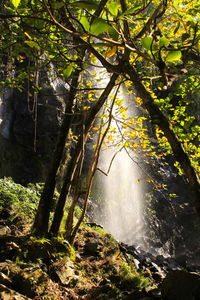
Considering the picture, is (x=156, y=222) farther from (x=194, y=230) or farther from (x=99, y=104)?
(x=99, y=104)

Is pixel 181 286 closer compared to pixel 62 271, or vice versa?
pixel 181 286

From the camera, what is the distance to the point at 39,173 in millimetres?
11398

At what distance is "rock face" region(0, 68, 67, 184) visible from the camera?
11172mm

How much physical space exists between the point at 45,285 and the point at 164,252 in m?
9.70

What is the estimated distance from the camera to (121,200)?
13805 millimetres

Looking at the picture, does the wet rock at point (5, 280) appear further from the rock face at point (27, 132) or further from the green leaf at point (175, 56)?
the rock face at point (27, 132)

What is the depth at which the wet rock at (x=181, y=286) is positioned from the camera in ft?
10.0

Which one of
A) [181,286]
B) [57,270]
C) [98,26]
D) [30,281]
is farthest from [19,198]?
[98,26]

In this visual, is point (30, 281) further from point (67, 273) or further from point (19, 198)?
point (19, 198)

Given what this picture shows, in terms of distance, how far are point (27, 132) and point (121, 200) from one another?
589 centimetres

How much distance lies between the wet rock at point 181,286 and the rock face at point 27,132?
8.59m

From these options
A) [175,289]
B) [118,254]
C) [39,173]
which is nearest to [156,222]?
[39,173]

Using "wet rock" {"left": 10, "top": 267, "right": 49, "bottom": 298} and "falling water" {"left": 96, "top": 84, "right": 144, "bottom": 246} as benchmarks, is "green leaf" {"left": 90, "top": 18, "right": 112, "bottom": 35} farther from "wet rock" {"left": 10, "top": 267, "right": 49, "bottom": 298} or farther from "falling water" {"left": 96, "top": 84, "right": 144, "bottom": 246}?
"falling water" {"left": 96, "top": 84, "right": 144, "bottom": 246}

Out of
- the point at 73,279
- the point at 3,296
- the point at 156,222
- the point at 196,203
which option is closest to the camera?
the point at 196,203
